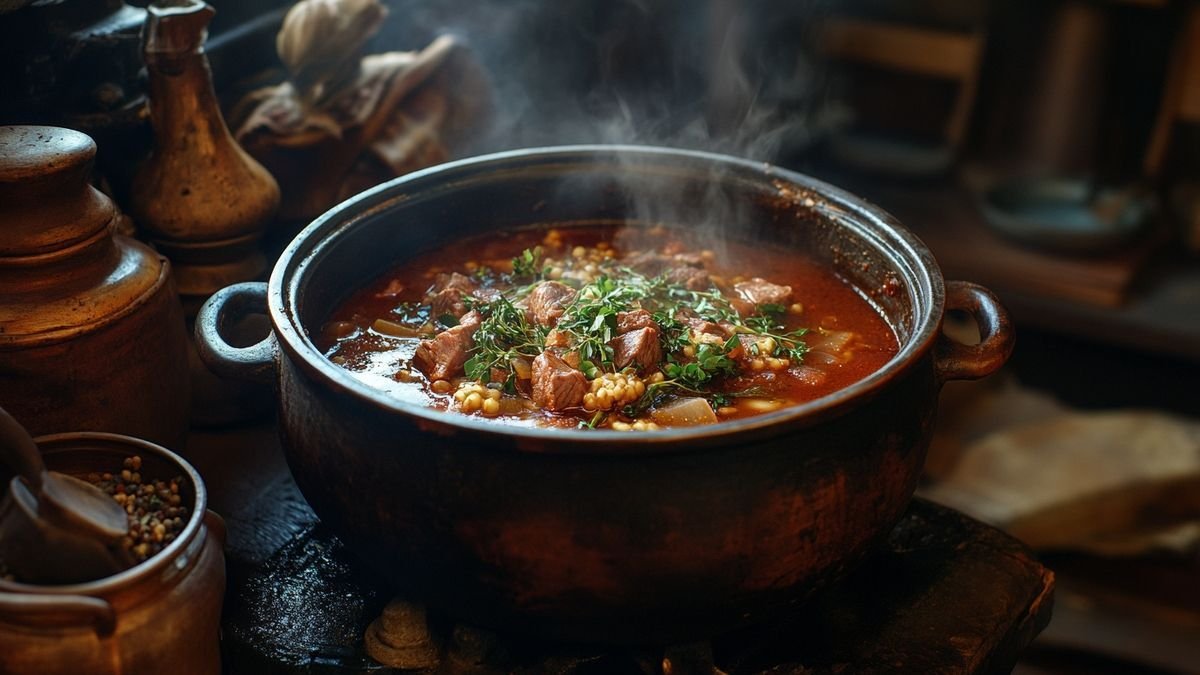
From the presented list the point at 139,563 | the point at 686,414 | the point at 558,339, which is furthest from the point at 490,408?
the point at 139,563

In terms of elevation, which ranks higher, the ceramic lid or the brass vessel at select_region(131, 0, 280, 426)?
the ceramic lid

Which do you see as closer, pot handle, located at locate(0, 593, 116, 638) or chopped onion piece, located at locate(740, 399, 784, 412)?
pot handle, located at locate(0, 593, 116, 638)

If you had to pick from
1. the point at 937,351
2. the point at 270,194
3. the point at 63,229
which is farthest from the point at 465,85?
the point at 937,351

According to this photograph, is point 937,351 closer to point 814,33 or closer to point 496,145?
point 496,145

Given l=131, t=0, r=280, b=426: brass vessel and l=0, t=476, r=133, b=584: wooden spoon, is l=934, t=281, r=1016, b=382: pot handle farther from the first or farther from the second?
l=131, t=0, r=280, b=426: brass vessel

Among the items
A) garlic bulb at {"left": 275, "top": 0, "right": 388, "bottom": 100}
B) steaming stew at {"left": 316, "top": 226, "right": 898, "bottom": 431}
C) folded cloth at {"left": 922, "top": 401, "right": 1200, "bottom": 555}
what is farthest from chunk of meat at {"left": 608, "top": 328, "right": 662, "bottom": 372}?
folded cloth at {"left": 922, "top": 401, "right": 1200, "bottom": 555}

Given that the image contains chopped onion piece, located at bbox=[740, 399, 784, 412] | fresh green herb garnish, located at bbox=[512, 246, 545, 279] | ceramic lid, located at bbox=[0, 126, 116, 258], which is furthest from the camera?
fresh green herb garnish, located at bbox=[512, 246, 545, 279]

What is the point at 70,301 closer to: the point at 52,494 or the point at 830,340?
the point at 52,494
